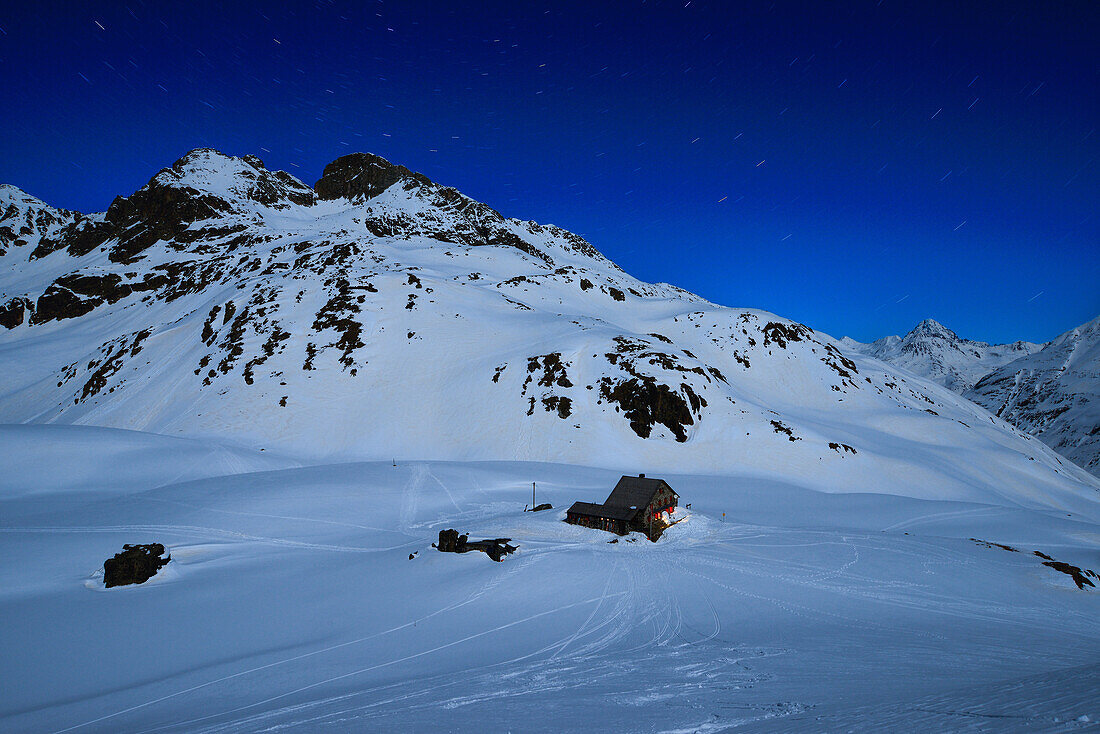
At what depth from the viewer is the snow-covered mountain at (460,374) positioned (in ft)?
175

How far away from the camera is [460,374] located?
65.0m

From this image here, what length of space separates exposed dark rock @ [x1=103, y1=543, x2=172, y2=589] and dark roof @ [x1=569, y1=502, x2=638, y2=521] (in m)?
21.6

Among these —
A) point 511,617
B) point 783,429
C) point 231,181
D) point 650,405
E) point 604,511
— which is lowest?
point 511,617

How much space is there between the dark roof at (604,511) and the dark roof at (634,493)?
426mm

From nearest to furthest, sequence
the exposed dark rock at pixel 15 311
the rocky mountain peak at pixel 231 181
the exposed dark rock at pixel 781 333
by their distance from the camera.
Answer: the exposed dark rock at pixel 781 333 → the exposed dark rock at pixel 15 311 → the rocky mountain peak at pixel 231 181

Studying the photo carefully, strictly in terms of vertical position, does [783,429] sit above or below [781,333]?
below

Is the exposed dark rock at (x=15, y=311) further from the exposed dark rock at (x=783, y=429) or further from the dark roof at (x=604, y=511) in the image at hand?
the exposed dark rock at (x=783, y=429)

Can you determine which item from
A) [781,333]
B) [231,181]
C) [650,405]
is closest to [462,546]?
[650,405]

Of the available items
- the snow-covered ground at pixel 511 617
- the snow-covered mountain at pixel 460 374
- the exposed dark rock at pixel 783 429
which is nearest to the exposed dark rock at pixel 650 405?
the snow-covered mountain at pixel 460 374

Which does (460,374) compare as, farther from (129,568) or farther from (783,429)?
(129,568)

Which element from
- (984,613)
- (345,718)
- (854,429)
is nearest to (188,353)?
(345,718)

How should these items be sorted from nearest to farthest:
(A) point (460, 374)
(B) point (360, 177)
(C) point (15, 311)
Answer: (A) point (460, 374)
(C) point (15, 311)
(B) point (360, 177)

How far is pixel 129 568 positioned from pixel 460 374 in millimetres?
46548

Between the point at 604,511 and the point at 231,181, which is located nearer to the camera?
the point at 604,511
